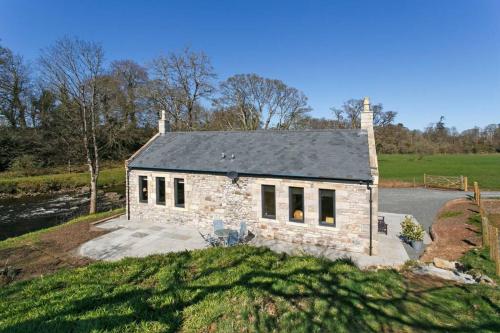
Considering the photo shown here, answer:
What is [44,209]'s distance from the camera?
22594 millimetres

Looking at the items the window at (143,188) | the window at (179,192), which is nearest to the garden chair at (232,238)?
the window at (179,192)

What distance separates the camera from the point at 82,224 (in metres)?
15.6

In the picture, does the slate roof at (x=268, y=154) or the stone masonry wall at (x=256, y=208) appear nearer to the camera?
the stone masonry wall at (x=256, y=208)

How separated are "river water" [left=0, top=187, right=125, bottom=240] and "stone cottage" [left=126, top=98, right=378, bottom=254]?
7.63m

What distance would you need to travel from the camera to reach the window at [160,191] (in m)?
15.5

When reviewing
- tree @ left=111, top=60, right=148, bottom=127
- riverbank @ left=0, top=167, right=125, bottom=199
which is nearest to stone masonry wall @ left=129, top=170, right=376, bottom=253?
riverbank @ left=0, top=167, right=125, bottom=199

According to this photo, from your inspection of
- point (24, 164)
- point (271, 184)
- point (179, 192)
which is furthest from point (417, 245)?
point (24, 164)

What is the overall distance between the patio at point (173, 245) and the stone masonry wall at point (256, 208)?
45 centimetres

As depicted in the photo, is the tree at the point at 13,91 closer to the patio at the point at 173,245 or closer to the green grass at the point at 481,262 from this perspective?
the patio at the point at 173,245

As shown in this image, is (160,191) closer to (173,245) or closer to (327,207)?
(173,245)

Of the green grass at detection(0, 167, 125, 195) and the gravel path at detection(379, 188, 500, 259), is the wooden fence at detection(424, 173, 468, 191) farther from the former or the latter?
the green grass at detection(0, 167, 125, 195)

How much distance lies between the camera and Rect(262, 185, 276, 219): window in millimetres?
12609

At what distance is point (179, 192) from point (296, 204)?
6.44 meters

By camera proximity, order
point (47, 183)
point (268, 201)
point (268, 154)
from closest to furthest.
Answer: point (268, 201)
point (268, 154)
point (47, 183)
